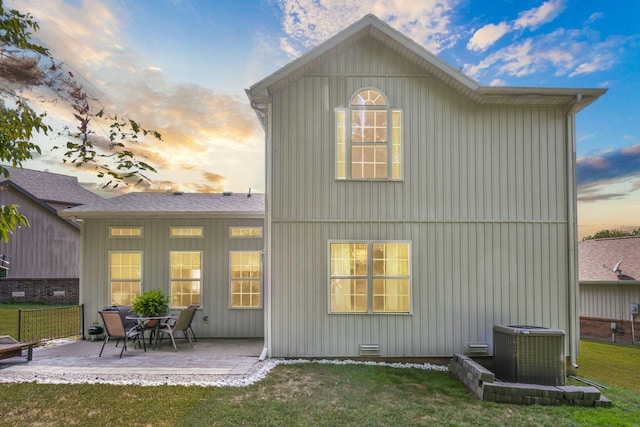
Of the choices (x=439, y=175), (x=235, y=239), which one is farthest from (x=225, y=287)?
(x=439, y=175)

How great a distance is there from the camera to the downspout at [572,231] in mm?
6770

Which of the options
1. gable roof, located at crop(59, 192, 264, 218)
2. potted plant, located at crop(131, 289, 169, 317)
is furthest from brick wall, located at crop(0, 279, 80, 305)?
potted plant, located at crop(131, 289, 169, 317)

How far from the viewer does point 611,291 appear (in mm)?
14961

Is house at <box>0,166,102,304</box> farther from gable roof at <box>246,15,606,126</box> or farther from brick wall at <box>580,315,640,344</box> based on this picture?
brick wall at <box>580,315,640,344</box>

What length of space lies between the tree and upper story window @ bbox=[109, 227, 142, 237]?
6.28 m

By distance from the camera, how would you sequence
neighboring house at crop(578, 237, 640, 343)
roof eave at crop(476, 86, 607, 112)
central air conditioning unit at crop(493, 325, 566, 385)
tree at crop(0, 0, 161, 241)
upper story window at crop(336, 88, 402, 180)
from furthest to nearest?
neighboring house at crop(578, 237, 640, 343) → upper story window at crop(336, 88, 402, 180) → roof eave at crop(476, 86, 607, 112) → central air conditioning unit at crop(493, 325, 566, 385) → tree at crop(0, 0, 161, 241)

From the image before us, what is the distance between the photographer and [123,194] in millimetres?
10578

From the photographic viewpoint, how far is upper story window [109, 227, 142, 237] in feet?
28.8

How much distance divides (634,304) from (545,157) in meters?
11.2

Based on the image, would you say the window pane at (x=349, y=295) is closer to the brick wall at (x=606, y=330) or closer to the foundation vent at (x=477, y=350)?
the foundation vent at (x=477, y=350)

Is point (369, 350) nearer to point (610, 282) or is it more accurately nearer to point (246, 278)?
point (246, 278)

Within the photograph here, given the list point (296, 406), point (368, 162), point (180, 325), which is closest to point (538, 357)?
point (296, 406)

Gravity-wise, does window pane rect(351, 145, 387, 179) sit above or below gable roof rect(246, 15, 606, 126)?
below

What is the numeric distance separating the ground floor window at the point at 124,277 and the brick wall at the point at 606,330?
1727 centimetres
